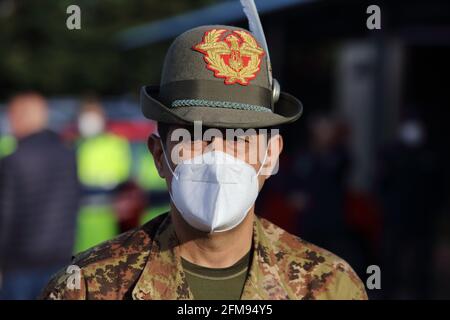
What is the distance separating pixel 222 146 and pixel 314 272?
1.46ft

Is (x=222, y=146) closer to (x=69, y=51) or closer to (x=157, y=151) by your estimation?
(x=157, y=151)

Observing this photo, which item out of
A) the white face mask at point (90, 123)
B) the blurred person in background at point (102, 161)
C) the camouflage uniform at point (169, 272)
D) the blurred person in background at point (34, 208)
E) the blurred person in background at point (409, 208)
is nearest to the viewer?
the camouflage uniform at point (169, 272)

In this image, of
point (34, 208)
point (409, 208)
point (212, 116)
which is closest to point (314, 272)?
point (212, 116)

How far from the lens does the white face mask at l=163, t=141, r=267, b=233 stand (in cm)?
316

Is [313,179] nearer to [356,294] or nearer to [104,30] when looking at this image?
[356,294]

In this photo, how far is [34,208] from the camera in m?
7.78

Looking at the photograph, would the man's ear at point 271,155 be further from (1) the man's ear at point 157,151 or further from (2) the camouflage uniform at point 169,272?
(1) the man's ear at point 157,151

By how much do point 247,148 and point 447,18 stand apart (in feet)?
32.7

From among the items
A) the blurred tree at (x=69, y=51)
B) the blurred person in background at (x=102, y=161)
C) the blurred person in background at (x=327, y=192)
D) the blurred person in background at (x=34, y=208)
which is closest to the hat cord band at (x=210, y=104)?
→ the blurred person in background at (x=34, y=208)

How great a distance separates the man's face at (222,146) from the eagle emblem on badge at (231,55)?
162 mm

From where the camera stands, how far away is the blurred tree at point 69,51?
1416 inches

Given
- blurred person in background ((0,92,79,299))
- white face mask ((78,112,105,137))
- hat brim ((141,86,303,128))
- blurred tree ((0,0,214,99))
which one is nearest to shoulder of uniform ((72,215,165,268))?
hat brim ((141,86,303,128))

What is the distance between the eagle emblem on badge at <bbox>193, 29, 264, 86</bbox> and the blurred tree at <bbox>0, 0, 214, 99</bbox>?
3225cm

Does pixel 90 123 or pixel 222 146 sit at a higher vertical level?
pixel 222 146
